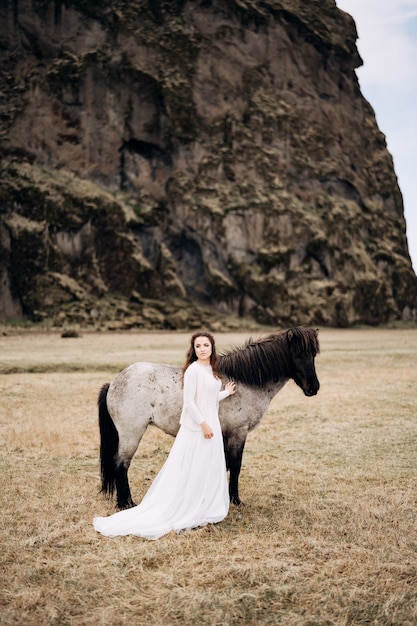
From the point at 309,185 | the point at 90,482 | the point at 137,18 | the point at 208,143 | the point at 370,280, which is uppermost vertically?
the point at 137,18

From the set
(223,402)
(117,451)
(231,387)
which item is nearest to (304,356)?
(231,387)

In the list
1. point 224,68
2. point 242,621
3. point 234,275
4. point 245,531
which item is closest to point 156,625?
point 242,621

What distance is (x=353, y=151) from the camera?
115312 mm

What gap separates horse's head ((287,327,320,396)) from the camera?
7.91 metres

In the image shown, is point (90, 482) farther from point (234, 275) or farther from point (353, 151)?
point (353, 151)

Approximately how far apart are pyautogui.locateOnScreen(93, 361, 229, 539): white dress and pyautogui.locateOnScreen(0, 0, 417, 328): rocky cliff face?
76401 mm

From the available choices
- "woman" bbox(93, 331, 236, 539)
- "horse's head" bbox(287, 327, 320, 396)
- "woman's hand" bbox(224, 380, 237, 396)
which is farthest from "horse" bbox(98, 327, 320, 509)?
"woman" bbox(93, 331, 236, 539)

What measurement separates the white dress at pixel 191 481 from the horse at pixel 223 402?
2.51ft

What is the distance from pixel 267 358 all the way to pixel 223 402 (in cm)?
99

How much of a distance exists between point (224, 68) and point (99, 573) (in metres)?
111

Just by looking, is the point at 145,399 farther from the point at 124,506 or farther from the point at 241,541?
the point at 241,541

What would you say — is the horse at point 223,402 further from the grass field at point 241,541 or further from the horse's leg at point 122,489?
the grass field at point 241,541

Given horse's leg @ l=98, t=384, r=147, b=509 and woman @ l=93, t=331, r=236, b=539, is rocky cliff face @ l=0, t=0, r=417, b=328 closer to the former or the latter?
horse's leg @ l=98, t=384, r=147, b=509

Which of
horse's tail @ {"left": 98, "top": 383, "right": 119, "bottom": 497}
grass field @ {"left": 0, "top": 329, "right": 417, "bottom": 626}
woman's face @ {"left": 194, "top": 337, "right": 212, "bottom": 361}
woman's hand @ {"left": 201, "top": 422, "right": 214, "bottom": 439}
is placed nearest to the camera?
grass field @ {"left": 0, "top": 329, "right": 417, "bottom": 626}
